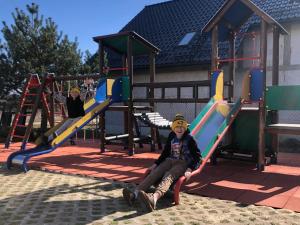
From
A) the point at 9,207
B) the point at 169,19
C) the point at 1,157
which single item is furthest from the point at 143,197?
the point at 169,19

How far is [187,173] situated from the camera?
468cm

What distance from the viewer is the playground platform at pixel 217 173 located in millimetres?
4883

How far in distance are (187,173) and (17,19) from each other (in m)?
13.2

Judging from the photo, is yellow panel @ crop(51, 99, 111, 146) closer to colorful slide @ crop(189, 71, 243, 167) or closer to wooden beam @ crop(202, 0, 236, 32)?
colorful slide @ crop(189, 71, 243, 167)

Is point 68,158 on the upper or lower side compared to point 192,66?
lower

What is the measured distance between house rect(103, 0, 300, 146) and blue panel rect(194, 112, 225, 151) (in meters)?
3.48

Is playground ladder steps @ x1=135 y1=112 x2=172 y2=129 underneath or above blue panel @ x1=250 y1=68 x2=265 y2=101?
underneath

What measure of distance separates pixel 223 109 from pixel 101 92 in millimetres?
3136

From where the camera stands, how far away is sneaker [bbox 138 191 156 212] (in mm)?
4160

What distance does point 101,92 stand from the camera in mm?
8336

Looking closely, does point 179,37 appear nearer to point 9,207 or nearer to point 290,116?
point 290,116

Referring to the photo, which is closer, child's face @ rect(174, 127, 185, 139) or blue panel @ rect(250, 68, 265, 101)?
child's face @ rect(174, 127, 185, 139)

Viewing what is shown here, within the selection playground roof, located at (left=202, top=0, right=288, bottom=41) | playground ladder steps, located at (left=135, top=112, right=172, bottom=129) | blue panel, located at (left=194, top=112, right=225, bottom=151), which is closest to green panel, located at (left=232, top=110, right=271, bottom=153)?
blue panel, located at (left=194, top=112, right=225, bottom=151)

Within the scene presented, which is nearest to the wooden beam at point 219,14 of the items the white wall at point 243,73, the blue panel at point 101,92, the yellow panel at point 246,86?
the yellow panel at point 246,86
